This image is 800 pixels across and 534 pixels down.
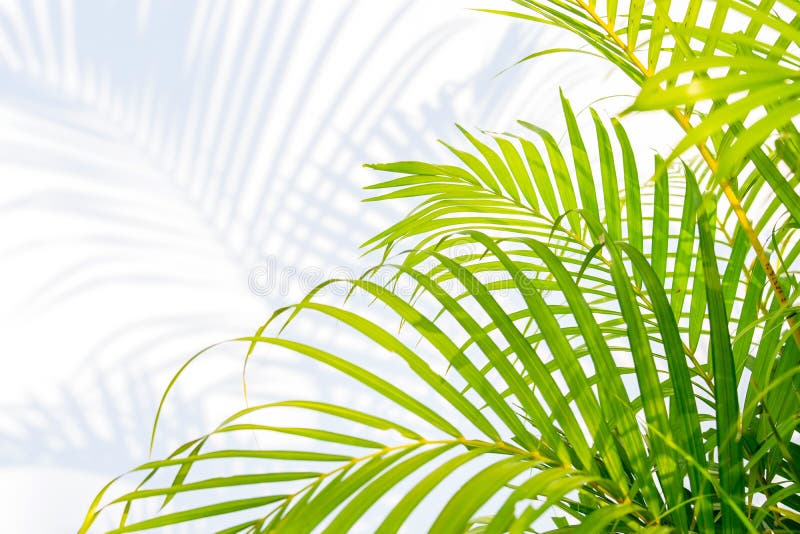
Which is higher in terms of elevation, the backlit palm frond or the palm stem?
the palm stem

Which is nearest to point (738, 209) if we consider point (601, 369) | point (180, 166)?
point (601, 369)

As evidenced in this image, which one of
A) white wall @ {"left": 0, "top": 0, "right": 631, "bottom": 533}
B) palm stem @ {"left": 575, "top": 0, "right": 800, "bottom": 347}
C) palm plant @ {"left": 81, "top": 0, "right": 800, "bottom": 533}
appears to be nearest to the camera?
palm plant @ {"left": 81, "top": 0, "right": 800, "bottom": 533}

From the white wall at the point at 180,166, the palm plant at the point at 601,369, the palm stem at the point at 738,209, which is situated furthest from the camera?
the white wall at the point at 180,166

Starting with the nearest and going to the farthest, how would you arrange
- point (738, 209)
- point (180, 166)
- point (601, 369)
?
point (601, 369)
point (738, 209)
point (180, 166)

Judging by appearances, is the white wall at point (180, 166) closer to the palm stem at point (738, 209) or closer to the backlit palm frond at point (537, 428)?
the palm stem at point (738, 209)

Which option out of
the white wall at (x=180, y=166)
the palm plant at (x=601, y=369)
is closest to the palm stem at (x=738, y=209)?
the palm plant at (x=601, y=369)

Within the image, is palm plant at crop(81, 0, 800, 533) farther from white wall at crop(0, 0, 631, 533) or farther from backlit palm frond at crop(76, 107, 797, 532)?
white wall at crop(0, 0, 631, 533)

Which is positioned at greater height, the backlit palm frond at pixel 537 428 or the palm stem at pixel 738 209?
the palm stem at pixel 738 209

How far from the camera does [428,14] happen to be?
6.80ft

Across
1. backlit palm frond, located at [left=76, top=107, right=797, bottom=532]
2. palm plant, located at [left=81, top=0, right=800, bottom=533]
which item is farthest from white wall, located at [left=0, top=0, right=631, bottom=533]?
backlit palm frond, located at [left=76, top=107, right=797, bottom=532]

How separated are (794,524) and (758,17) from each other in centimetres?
58

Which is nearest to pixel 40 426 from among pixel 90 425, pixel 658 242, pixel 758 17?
pixel 90 425

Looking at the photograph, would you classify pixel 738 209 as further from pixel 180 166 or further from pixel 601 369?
pixel 180 166

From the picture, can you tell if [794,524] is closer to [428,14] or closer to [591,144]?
[591,144]
